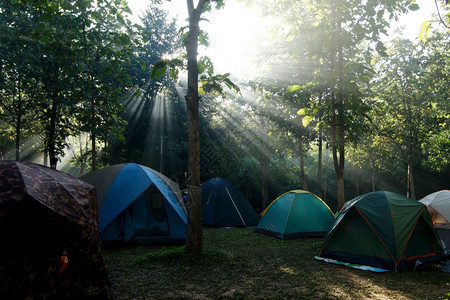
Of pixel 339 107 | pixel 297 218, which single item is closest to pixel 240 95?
pixel 339 107

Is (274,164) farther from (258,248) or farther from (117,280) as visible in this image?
(117,280)

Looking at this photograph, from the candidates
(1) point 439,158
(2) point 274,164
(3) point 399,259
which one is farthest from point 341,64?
(2) point 274,164

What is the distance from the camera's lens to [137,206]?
9.30m

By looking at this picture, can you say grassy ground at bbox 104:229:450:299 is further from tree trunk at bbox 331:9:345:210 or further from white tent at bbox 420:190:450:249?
tree trunk at bbox 331:9:345:210

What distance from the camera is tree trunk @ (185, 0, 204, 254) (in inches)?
277

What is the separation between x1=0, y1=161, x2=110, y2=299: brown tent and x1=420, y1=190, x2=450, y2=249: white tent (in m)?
8.14

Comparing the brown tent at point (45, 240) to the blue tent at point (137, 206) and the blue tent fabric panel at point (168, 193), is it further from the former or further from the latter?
the blue tent fabric panel at point (168, 193)

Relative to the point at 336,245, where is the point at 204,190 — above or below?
above

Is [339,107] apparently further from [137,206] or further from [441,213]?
[137,206]

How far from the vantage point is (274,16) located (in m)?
8.84

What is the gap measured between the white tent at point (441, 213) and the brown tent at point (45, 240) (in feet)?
26.7

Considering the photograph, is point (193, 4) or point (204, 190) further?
point (204, 190)

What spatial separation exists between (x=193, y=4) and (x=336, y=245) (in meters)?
6.13

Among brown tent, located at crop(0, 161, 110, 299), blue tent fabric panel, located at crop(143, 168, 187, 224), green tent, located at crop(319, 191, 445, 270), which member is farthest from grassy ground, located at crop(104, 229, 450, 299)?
blue tent fabric panel, located at crop(143, 168, 187, 224)
